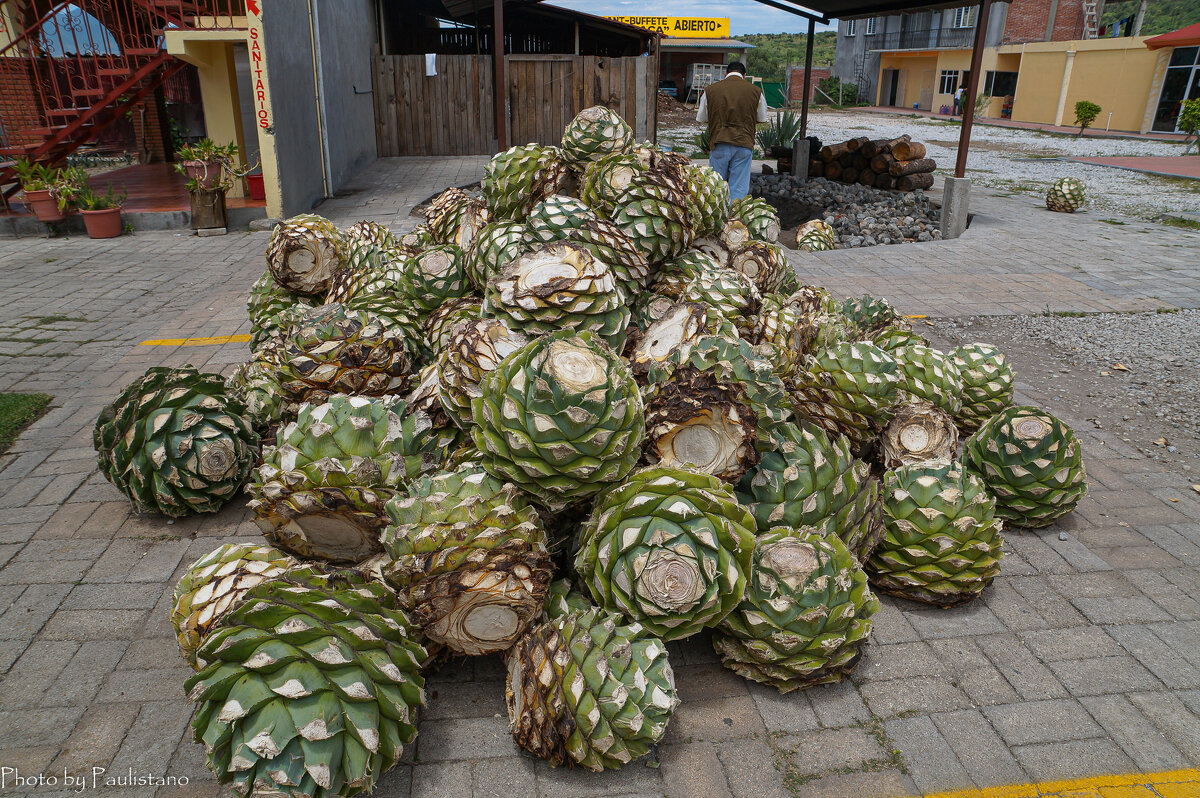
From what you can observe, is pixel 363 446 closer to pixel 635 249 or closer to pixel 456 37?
pixel 635 249

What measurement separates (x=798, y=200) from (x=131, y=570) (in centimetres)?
Answer: 1352

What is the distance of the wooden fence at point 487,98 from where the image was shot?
18.5 meters

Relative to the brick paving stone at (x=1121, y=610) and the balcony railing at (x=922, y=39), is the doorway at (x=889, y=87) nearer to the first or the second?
the balcony railing at (x=922, y=39)

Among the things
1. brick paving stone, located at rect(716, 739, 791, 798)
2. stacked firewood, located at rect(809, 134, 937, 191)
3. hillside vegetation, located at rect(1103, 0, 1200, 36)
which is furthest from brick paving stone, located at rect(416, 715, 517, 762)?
hillside vegetation, located at rect(1103, 0, 1200, 36)

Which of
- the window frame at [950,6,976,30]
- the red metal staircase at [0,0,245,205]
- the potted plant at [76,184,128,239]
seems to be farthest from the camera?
the window frame at [950,6,976,30]

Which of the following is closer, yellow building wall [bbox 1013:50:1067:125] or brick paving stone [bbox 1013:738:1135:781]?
brick paving stone [bbox 1013:738:1135:781]

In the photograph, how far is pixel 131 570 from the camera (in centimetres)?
355

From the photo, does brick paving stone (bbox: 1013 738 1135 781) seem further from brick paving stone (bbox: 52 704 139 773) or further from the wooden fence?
the wooden fence

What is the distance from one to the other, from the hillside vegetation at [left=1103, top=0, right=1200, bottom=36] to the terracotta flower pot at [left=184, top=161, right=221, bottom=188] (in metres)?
69.9

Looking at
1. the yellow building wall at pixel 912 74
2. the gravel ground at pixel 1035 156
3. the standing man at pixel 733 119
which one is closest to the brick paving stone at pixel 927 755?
the standing man at pixel 733 119

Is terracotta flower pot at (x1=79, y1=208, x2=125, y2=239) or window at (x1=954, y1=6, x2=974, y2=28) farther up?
window at (x1=954, y1=6, x2=974, y2=28)

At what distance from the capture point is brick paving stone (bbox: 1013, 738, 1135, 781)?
2500 mm

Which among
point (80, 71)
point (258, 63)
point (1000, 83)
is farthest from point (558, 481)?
point (1000, 83)

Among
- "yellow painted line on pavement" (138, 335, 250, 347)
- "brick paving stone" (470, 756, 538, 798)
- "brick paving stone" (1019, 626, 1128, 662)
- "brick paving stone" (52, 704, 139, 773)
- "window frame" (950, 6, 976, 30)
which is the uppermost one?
"window frame" (950, 6, 976, 30)
